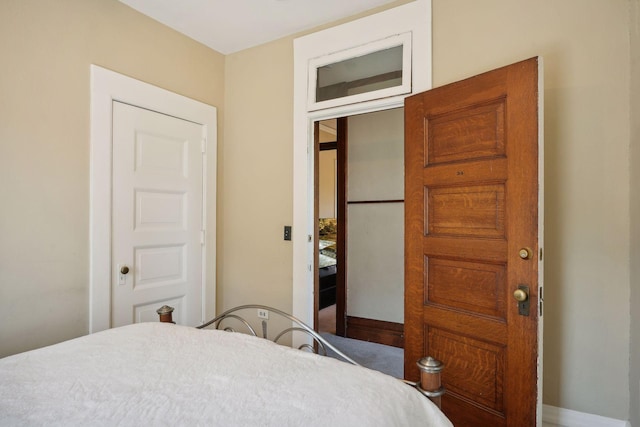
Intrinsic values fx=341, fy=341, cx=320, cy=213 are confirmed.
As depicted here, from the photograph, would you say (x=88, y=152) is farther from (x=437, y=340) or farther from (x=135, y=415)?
(x=437, y=340)

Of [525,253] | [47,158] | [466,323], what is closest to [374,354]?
[466,323]

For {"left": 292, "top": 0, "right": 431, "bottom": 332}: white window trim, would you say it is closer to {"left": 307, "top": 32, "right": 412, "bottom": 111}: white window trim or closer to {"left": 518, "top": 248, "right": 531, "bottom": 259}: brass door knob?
{"left": 307, "top": 32, "right": 412, "bottom": 111}: white window trim

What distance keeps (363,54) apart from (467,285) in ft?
5.65

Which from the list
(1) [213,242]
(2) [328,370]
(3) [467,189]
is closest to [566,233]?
(3) [467,189]

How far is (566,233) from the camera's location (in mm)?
1848

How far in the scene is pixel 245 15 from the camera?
2537 mm

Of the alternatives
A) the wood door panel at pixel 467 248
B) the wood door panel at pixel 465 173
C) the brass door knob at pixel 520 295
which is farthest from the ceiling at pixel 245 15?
the brass door knob at pixel 520 295

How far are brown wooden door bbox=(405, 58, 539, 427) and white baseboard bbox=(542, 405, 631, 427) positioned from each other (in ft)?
1.34

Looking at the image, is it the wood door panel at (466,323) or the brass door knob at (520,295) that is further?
the wood door panel at (466,323)

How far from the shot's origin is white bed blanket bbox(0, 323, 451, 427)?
0.90 m

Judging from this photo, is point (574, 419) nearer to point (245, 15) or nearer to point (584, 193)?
point (584, 193)

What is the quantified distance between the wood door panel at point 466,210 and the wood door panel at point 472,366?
575 mm

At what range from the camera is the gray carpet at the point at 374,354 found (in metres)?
2.88

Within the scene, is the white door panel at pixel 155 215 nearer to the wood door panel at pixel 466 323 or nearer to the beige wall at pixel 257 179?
the beige wall at pixel 257 179
